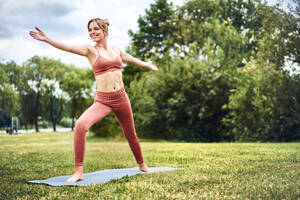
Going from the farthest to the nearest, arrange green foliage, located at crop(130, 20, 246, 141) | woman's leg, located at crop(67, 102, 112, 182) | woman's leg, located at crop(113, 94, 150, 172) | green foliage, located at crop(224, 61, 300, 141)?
green foliage, located at crop(130, 20, 246, 141) → green foliage, located at crop(224, 61, 300, 141) → woman's leg, located at crop(113, 94, 150, 172) → woman's leg, located at crop(67, 102, 112, 182)

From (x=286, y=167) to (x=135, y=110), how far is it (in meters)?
10.0

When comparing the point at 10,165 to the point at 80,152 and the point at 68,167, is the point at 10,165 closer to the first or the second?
the point at 68,167

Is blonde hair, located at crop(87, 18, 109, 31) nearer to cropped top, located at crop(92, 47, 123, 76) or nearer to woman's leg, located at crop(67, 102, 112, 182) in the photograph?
cropped top, located at crop(92, 47, 123, 76)

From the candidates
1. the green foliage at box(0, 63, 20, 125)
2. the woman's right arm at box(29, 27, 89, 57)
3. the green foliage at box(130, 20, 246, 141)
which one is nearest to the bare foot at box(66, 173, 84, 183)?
the woman's right arm at box(29, 27, 89, 57)

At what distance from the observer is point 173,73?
45.9 feet

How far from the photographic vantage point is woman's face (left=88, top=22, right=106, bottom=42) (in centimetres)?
428

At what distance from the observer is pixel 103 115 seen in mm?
4168

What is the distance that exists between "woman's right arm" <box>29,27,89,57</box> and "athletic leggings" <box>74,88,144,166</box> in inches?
22.9

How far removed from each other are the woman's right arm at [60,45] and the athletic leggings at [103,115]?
58 cm

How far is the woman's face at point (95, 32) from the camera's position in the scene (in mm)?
4281

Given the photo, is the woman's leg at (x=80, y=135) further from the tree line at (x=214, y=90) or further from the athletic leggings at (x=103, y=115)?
the tree line at (x=214, y=90)

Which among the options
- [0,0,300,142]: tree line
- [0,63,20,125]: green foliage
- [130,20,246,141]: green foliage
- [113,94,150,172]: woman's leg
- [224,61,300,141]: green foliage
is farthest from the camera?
[130,20,246,141]: green foliage

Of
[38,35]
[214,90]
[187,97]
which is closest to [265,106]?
[214,90]

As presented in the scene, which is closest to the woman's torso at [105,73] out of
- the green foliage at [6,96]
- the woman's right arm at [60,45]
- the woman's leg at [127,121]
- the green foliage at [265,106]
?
the woman's right arm at [60,45]
